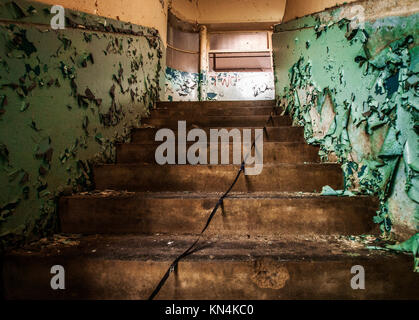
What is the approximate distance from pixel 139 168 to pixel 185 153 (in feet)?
1.15

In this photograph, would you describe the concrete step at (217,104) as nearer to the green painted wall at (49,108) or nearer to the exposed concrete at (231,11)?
the green painted wall at (49,108)

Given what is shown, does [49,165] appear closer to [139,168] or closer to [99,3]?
[139,168]

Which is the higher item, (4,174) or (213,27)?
(213,27)

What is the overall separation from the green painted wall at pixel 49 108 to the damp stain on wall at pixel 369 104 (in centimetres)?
159

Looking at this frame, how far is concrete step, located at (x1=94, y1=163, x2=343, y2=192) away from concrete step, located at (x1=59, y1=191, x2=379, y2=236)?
22 cm

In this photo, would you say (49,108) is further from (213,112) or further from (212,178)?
(213,112)

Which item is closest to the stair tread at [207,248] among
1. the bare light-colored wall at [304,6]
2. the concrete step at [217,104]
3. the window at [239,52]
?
the bare light-colored wall at [304,6]

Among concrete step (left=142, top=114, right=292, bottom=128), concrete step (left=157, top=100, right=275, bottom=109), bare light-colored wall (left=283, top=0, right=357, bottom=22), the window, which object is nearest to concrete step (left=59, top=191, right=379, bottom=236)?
concrete step (left=142, top=114, right=292, bottom=128)

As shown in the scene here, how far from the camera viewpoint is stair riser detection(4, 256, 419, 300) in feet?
2.95

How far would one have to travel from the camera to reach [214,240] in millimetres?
1142

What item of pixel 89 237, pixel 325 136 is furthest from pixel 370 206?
pixel 89 237

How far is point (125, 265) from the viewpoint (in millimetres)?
931

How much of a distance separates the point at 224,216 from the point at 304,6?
6.26 feet

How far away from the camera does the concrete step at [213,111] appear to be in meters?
2.53
